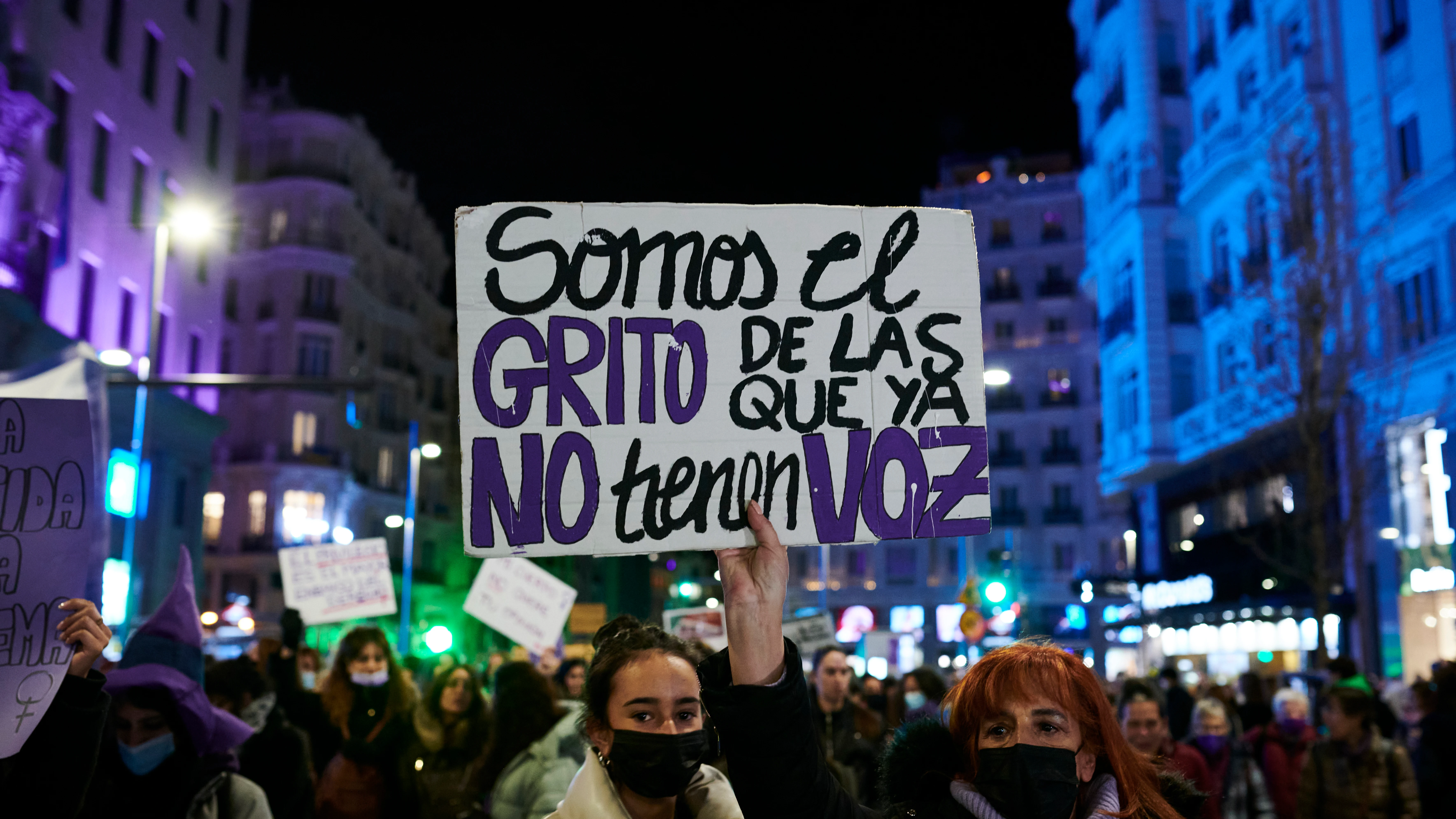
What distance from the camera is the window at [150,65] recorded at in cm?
3338

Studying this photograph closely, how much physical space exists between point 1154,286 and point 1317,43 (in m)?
9.34

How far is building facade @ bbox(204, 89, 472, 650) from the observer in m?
57.0

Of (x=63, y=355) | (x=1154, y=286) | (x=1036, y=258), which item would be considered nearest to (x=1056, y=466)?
(x=1036, y=258)

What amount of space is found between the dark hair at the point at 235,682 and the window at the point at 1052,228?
220ft

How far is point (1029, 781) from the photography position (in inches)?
114

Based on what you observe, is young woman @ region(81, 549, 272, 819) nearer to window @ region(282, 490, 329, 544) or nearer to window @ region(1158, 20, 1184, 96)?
window @ region(1158, 20, 1184, 96)

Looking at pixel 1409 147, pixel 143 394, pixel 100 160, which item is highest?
pixel 100 160

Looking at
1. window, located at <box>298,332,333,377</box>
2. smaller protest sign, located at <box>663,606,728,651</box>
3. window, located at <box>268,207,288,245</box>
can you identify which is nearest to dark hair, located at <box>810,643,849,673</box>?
smaller protest sign, located at <box>663,606,728,651</box>

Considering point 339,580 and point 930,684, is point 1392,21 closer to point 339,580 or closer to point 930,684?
point 930,684

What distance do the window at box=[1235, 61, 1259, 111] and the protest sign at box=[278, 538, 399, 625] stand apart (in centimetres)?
2522

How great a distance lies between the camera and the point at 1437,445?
75.7 feet

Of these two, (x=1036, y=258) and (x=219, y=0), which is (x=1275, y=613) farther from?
(x=1036, y=258)

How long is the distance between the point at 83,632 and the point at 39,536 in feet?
0.92

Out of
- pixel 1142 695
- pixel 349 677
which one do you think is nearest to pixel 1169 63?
pixel 1142 695
